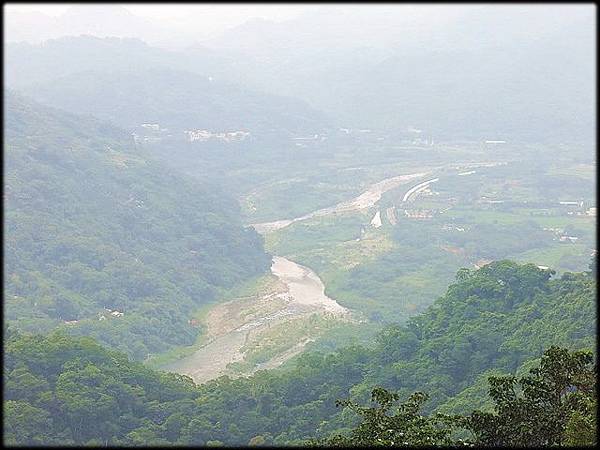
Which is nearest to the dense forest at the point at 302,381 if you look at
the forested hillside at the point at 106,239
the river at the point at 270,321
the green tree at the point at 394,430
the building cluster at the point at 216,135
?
the river at the point at 270,321

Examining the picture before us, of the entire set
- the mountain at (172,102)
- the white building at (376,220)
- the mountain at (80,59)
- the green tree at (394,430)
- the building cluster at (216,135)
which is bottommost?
the white building at (376,220)

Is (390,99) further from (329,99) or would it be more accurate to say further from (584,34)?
(584,34)

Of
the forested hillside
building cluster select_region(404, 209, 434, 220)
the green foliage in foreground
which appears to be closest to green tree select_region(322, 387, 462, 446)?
the green foliage in foreground

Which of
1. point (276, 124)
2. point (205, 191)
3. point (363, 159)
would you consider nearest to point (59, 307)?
point (205, 191)

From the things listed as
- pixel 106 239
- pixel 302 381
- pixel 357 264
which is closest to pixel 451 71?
pixel 357 264

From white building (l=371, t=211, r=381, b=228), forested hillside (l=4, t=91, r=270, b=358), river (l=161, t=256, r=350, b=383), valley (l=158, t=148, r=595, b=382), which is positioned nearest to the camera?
river (l=161, t=256, r=350, b=383)

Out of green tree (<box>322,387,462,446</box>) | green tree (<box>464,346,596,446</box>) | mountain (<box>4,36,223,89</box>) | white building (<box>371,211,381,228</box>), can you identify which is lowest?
white building (<box>371,211,381,228</box>)

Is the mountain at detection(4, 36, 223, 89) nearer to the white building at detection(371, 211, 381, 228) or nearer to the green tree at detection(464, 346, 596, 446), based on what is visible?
the white building at detection(371, 211, 381, 228)

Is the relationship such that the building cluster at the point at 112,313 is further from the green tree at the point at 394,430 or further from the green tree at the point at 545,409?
the green tree at the point at 545,409
